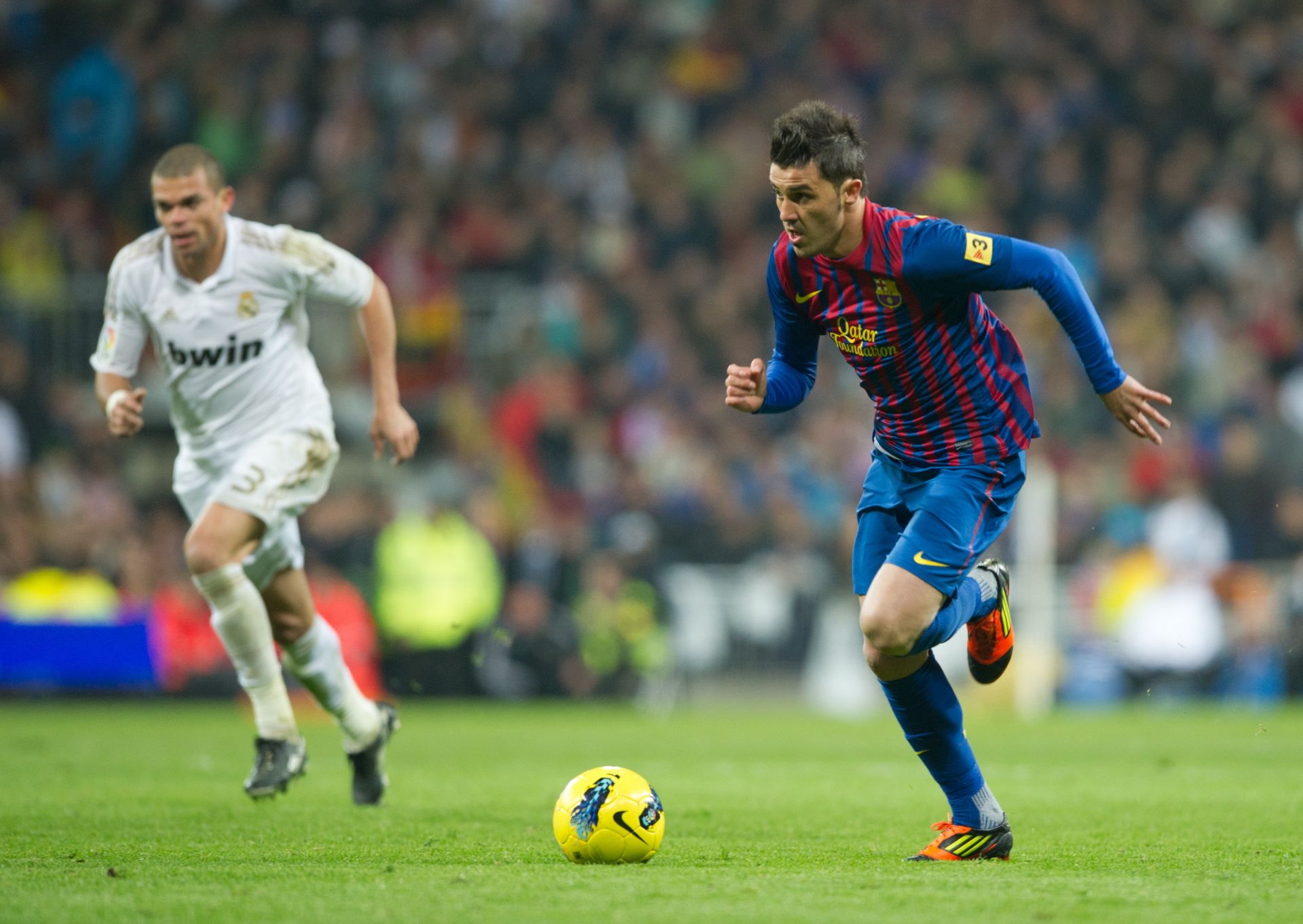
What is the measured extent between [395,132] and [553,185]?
1935 mm

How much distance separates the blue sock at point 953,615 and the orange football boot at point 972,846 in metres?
0.62

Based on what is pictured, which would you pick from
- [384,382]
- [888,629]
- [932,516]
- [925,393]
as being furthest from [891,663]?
[384,382]

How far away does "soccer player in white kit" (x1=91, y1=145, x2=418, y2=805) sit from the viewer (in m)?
7.03

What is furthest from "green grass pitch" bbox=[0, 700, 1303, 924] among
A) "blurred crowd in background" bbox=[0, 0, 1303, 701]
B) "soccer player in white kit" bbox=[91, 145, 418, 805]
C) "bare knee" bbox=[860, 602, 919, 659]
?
"blurred crowd in background" bbox=[0, 0, 1303, 701]

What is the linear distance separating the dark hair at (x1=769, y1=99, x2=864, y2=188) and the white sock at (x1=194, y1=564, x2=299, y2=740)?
9.29ft

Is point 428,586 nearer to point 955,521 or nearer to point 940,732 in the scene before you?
point 940,732

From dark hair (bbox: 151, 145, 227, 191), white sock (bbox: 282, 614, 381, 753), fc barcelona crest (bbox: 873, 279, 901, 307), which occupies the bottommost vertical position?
white sock (bbox: 282, 614, 381, 753)

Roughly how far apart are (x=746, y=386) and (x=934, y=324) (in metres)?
0.65

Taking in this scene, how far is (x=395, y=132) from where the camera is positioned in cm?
1966

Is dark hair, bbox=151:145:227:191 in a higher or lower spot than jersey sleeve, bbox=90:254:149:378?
higher

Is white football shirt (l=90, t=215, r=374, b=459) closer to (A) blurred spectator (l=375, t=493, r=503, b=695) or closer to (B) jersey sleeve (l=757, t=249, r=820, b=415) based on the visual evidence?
(B) jersey sleeve (l=757, t=249, r=820, b=415)

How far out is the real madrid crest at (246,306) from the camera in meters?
7.26

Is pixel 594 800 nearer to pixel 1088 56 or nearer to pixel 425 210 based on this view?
pixel 425 210

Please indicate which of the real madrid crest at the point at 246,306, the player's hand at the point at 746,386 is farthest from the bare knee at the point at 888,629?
the real madrid crest at the point at 246,306
